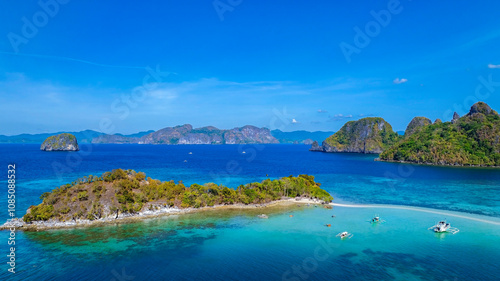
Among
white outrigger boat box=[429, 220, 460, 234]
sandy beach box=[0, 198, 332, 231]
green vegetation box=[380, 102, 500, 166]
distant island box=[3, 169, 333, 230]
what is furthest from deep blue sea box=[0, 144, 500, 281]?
green vegetation box=[380, 102, 500, 166]

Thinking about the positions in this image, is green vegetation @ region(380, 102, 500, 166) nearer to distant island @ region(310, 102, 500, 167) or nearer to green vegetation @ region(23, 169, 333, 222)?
distant island @ region(310, 102, 500, 167)

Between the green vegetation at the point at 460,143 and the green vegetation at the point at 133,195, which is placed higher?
the green vegetation at the point at 460,143

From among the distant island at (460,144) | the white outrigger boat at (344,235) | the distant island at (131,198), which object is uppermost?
the distant island at (460,144)

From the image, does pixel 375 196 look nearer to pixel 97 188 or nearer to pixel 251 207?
pixel 251 207

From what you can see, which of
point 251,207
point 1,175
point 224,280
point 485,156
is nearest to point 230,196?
point 251,207

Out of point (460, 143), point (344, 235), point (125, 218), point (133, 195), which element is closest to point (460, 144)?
point (460, 143)

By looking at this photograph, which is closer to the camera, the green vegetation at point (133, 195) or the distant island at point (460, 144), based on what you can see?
the green vegetation at point (133, 195)

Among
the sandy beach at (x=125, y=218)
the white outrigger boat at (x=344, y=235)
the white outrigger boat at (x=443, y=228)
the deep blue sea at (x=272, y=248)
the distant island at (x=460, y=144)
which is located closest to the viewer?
the deep blue sea at (x=272, y=248)

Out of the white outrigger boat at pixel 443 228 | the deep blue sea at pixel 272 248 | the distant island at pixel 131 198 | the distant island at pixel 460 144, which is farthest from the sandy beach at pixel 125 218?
the distant island at pixel 460 144

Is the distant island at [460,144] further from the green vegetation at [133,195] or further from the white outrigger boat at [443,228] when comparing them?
the white outrigger boat at [443,228]
